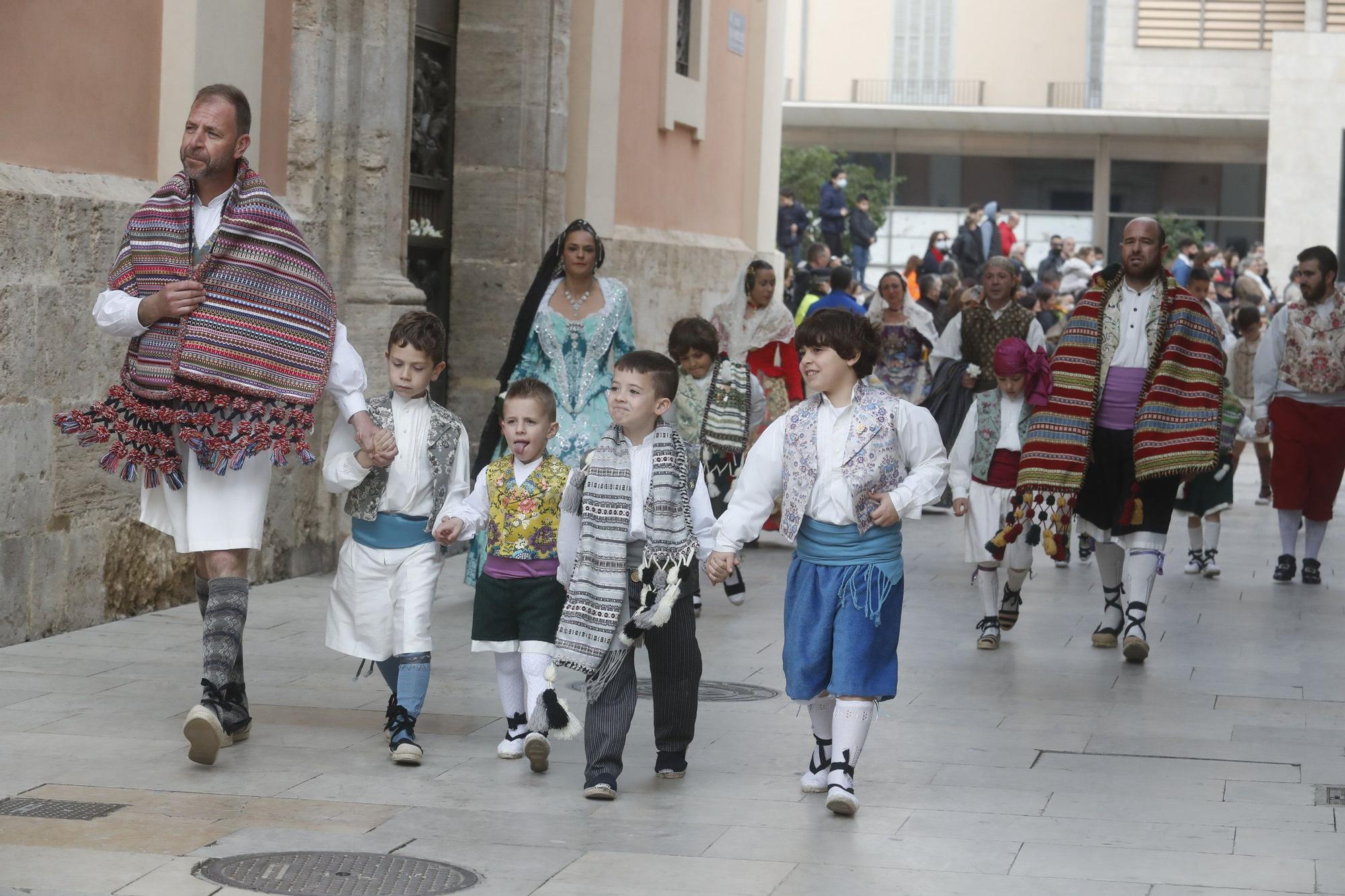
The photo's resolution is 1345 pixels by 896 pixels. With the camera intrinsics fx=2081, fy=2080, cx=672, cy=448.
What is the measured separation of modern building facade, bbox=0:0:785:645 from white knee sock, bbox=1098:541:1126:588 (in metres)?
4.08

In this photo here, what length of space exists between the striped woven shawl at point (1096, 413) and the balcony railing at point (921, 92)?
158 feet

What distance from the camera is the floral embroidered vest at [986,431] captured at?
999cm

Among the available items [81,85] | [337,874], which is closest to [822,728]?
[337,874]

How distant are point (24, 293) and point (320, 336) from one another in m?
2.36

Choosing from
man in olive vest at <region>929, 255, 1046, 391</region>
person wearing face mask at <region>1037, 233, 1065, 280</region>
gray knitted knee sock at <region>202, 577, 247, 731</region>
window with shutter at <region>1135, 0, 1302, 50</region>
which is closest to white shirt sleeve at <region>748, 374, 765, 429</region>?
man in olive vest at <region>929, 255, 1046, 391</region>

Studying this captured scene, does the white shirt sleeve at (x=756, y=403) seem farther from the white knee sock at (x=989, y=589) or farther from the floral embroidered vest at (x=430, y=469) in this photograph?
the floral embroidered vest at (x=430, y=469)

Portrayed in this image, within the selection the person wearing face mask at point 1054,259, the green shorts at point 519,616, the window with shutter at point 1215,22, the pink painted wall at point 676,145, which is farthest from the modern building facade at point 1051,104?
the green shorts at point 519,616

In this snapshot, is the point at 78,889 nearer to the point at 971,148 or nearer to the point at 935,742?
the point at 935,742

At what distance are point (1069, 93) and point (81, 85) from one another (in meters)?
49.0

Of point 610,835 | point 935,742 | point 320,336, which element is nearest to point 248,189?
point 320,336

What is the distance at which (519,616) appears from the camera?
268 inches

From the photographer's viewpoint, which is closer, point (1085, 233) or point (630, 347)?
point (630, 347)

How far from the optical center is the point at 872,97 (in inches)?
2275

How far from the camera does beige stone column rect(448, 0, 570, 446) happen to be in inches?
542
